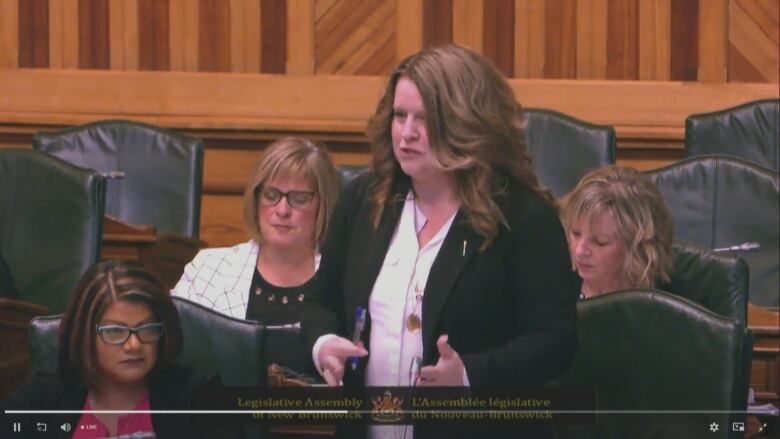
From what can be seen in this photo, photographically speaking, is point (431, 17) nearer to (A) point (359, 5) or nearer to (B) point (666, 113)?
(A) point (359, 5)

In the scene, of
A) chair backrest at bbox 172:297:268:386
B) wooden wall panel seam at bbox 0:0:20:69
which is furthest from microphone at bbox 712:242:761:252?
wooden wall panel seam at bbox 0:0:20:69

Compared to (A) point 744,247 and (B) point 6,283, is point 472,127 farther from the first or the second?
(A) point 744,247

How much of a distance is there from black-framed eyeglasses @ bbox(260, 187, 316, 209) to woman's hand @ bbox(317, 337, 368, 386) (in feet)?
4.43

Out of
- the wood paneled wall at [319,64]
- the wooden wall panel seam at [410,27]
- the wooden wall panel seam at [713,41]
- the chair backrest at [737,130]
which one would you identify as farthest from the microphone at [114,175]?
the wooden wall panel seam at [713,41]

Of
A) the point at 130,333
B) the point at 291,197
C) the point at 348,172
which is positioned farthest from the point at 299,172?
the point at 130,333

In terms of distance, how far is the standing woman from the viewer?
2496 mm

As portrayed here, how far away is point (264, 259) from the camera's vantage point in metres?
3.88

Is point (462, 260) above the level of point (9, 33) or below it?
below

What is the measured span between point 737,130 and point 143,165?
5.72ft

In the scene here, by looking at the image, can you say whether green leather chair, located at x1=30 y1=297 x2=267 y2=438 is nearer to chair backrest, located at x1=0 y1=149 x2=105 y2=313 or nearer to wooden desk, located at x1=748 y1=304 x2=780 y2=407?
chair backrest, located at x1=0 y1=149 x2=105 y2=313

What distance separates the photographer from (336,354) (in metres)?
2.51

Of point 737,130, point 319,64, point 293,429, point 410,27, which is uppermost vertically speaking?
point 410,27

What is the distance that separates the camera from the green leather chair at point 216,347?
3027 mm

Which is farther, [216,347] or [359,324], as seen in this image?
[216,347]
